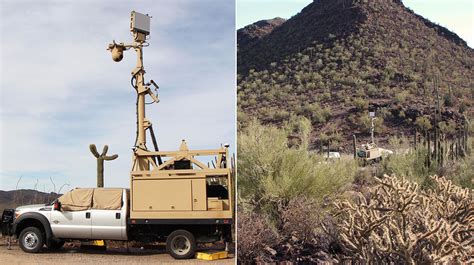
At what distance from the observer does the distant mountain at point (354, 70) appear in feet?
44.7

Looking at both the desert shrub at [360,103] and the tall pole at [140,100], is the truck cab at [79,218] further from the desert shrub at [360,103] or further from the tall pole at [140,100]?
the desert shrub at [360,103]

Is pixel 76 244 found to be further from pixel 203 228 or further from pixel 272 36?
pixel 272 36

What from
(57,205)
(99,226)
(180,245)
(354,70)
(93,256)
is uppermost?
(354,70)

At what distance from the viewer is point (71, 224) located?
35.6 ft

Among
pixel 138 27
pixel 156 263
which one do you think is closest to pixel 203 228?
pixel 156 263

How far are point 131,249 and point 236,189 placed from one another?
7.92 ft

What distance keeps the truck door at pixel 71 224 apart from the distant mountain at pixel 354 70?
11.4 feet

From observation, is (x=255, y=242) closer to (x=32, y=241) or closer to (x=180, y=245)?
(x=180, y=245)

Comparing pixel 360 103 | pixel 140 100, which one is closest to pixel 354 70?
pixel 360 103

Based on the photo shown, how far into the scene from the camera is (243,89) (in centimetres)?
1441

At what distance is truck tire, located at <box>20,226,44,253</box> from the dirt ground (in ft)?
0.29

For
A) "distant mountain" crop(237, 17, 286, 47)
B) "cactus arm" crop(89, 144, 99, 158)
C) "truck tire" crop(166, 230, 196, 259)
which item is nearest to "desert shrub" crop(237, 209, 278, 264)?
"truck tire" crop(166, 230, 196, 259)

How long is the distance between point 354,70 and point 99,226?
7058 mm

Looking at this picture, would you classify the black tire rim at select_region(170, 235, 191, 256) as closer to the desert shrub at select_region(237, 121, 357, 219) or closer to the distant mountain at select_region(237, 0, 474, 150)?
the desert shrub at select_region(237, 121, 357, 219)
